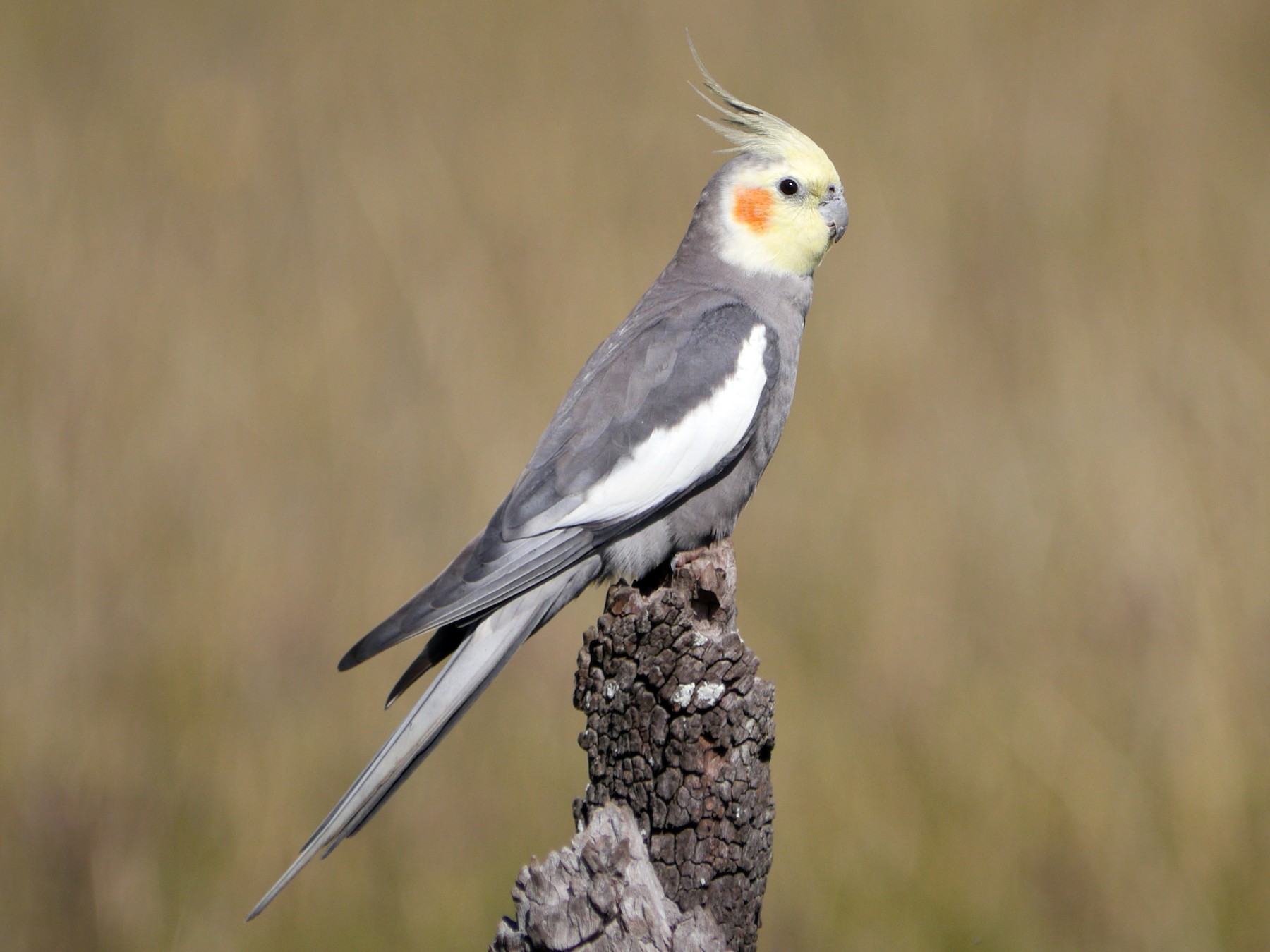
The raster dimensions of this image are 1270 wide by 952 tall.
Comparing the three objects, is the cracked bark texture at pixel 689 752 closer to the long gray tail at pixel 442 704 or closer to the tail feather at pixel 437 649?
the long gray tail at pixel 442 704

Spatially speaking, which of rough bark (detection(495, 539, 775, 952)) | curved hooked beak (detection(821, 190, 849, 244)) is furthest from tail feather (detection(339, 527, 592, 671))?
curved hooked beak (detection(821, 190, 849, 244))

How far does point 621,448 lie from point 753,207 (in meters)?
1.04

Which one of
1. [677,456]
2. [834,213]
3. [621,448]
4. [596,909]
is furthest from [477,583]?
[834,213]

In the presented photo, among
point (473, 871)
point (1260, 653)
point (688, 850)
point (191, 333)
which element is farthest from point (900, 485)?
point (191, 333)

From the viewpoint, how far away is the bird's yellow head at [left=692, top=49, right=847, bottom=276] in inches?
138

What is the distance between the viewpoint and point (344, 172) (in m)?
5.53

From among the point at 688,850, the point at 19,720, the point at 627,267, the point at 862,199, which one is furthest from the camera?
the point at 862,199

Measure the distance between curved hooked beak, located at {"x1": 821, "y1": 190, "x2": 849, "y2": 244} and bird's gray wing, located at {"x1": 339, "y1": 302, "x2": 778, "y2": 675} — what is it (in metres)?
0.52

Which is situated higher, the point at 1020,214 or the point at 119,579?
the point at 1020,214

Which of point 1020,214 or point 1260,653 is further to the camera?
point 1020,214

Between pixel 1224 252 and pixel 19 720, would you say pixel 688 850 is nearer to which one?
pixel 19 720

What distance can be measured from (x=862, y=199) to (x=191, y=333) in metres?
3.47

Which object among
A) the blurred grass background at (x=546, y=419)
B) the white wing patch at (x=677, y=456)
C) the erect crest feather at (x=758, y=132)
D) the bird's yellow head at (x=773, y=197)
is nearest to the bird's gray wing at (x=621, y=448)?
the white wing patch at (x=677, y=456)

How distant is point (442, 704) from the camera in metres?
2.67
